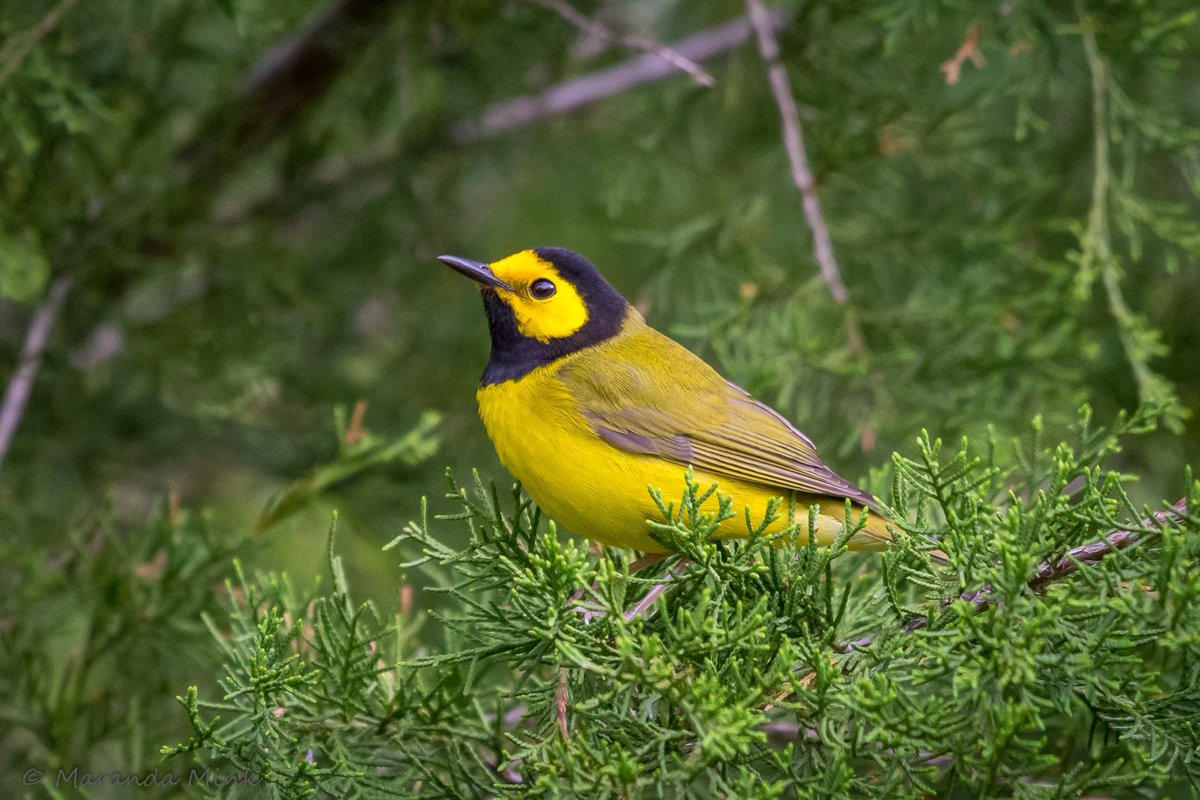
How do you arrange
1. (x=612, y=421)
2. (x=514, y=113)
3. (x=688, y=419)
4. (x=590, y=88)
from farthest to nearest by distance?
(x=590, y=88)
(x=514, y=113)
(x=688, y=419)
(x=612, y=421)

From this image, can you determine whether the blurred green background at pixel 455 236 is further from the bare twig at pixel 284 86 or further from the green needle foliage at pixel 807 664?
the green needle foliage at pixel 807 664

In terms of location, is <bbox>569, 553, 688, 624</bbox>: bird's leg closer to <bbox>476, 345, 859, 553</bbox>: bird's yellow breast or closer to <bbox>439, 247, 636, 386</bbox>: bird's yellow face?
<bbox>476, 345, 859, 553</bbox>: bird's yellow breast

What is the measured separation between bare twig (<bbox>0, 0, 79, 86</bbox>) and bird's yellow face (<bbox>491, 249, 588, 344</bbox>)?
5.60ft

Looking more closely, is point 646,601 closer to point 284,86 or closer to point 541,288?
point 541,288

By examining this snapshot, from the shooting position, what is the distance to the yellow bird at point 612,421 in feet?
10.9

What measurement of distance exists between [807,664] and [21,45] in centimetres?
332

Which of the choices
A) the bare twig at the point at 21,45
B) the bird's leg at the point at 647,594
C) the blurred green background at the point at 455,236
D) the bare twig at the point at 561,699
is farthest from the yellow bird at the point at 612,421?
the bare twig at the point at 21,45

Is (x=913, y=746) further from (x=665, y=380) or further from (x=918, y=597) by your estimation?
(x=665, y=380)

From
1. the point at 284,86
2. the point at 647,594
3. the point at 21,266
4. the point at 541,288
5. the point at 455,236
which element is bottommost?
the point at 647,594

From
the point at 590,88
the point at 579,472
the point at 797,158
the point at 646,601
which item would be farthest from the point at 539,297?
the point at 590,88

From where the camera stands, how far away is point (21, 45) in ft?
12.8

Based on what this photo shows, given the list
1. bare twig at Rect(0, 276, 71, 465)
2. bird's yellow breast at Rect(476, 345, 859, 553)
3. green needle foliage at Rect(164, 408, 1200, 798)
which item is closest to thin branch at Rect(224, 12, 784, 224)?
bare twig at Rect(0, 276, 71, 465)

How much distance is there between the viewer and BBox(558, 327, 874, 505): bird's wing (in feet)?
11.6

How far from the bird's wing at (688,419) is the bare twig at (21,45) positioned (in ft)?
6.91
